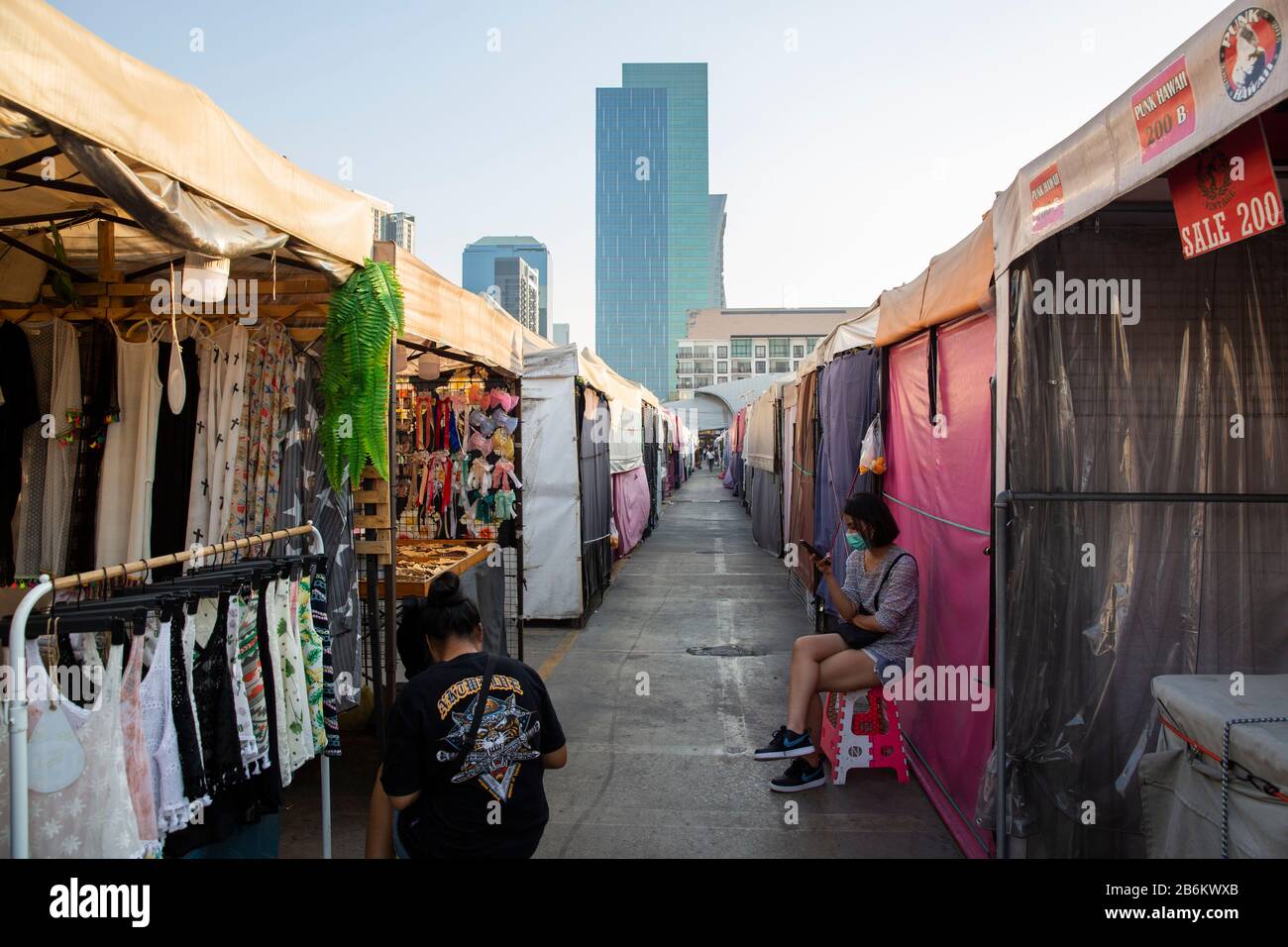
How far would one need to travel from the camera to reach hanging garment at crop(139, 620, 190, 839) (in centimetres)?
231

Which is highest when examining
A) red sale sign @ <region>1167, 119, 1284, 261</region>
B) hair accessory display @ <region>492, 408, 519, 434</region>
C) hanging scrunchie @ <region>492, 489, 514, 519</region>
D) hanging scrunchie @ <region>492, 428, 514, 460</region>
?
red sale sign @ <region>1167, 119, 1284, 261</region>

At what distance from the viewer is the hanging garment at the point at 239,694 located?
2645 mm

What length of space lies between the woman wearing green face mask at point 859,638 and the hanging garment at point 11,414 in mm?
4138

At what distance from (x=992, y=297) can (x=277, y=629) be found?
3.26 m

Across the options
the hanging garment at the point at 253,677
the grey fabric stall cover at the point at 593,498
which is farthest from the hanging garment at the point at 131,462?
the grey fabric stall cover at the point at 593,498

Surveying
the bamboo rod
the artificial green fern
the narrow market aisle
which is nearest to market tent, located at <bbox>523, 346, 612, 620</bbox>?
the narrow market aisle

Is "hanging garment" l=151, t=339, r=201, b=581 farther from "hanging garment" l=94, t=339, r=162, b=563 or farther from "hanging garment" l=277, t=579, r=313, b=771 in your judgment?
"hanging garment" l=277, t=579, r=313, b=771

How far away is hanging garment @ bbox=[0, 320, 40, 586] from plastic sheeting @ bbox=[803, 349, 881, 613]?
4884mm

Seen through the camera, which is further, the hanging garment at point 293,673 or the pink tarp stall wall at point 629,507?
the pink tarp stall wall at point 629,507

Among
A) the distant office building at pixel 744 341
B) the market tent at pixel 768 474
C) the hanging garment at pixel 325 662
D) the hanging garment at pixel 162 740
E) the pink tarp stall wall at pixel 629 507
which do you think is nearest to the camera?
the hanging garment at pixel 162 740

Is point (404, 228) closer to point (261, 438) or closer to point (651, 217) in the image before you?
point (261, 438)

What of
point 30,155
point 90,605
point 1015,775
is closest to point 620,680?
point 1015,775

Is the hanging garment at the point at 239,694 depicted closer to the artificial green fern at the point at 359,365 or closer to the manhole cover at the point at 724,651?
the artificial green fern at the point at 359,365
